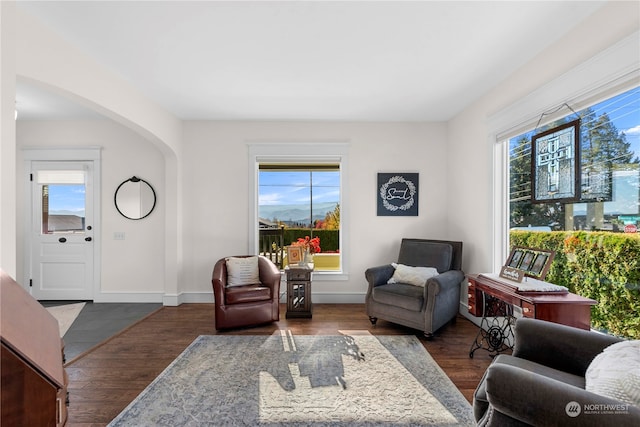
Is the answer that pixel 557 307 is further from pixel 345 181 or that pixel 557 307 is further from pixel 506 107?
pixel 345 181

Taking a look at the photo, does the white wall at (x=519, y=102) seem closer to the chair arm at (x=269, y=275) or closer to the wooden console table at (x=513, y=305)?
the wooden console table at (x=513, y=305)

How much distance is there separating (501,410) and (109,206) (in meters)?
5.25

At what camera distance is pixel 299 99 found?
371 cm

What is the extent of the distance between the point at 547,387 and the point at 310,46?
2.67m

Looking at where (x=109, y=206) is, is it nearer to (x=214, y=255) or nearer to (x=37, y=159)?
(x=37, y=159)

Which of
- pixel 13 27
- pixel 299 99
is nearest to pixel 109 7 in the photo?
pixel 13 27

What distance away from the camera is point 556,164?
99.2 inches

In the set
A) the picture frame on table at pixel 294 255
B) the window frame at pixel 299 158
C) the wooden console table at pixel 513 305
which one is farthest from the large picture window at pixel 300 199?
the wooden console table at pixel 513 305

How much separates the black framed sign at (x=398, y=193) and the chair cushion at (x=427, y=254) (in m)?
0.57

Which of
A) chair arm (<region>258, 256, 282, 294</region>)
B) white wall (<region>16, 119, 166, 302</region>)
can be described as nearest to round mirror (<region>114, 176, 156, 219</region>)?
white wall (<region>16, 119, 166, 302</region>)

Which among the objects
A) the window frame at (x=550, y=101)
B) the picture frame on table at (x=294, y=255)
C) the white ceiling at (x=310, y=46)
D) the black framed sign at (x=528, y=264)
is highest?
the white ceiling at (x=310, y=46)

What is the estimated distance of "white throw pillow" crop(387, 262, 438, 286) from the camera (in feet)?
11.7

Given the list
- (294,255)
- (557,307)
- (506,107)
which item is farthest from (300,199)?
(557,307)

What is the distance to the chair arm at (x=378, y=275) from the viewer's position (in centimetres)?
369
